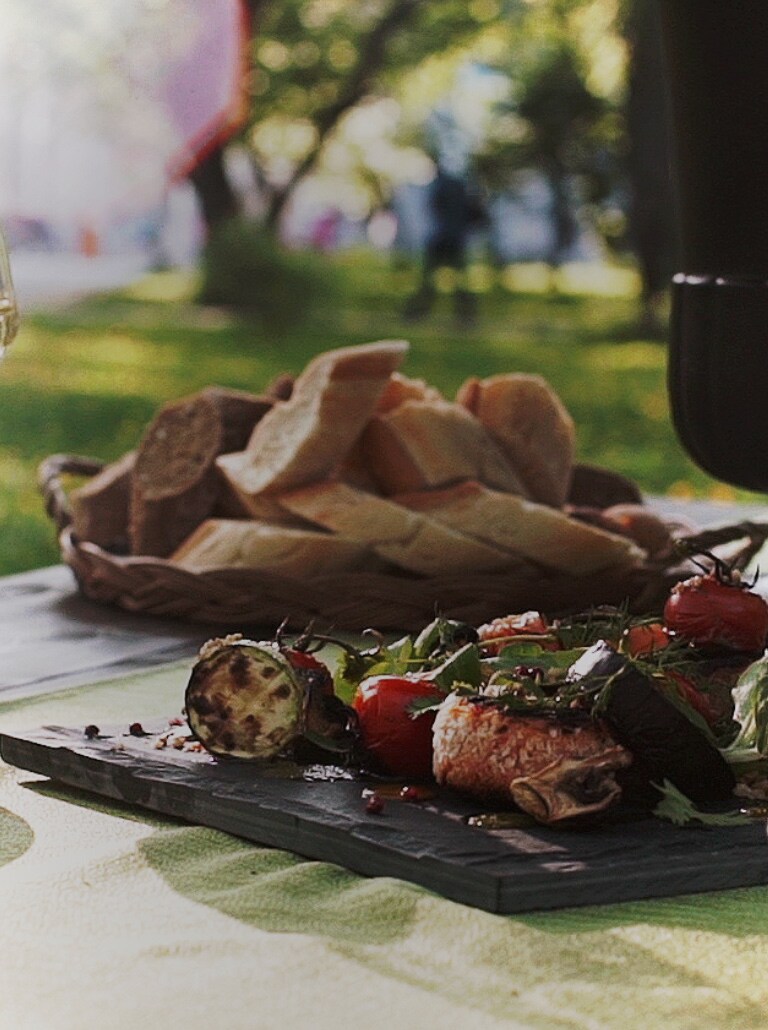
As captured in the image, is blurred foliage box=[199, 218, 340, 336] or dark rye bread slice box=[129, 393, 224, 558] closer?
dark rye bread slice box=[129, 393, 224, 558]

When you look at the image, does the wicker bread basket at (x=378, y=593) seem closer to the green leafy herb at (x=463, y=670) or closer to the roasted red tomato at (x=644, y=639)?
the roasted red tomato at (x=644, y=639)

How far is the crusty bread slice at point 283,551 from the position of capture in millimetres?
2150

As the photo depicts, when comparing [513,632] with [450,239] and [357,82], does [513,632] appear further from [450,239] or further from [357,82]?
[357,82]

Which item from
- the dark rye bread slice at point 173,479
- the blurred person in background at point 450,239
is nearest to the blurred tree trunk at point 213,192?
the blurred person in background at point 450,239

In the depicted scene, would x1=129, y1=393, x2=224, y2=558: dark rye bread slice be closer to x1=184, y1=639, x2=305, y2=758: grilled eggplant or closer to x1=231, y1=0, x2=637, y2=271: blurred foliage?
x1=184, y1=639, x2=305, y2=758: grilled eggplant

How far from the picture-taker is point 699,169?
8.38 ft

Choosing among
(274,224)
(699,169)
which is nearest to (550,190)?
(274,224)

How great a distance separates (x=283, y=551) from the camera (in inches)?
85.0

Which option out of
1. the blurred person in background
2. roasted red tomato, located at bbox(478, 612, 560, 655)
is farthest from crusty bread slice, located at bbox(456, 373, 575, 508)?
the blurred person in background

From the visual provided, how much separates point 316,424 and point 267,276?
10.3m

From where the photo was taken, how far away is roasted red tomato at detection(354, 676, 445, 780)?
50.6 inches

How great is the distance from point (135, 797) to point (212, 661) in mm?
121

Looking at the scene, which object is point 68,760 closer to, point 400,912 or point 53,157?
point 400,912

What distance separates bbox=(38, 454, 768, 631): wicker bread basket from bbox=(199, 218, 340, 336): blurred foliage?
10.2 metres
